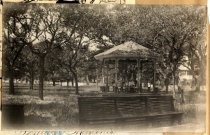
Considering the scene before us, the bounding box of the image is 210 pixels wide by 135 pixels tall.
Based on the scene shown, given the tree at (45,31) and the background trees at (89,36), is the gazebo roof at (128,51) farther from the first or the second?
the tree at (45,31)

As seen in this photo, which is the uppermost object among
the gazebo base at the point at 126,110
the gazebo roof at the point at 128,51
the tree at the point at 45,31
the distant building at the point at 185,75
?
the tree at the point at 45,31

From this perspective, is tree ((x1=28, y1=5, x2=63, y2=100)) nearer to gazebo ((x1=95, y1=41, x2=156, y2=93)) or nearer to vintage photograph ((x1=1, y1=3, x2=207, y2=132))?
vintage photograph ((x1=1, y1=3, x2=207, y2=132))

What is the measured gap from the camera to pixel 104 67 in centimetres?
94

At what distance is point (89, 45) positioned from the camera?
945 mm

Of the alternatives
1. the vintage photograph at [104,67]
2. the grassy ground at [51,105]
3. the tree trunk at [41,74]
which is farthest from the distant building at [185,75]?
the tree trunk at [41,74]

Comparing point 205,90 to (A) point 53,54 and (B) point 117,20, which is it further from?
(A) point 53,54

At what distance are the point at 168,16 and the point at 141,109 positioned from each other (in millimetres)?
249

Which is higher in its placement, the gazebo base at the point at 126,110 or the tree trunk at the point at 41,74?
the tree trunk at the point at 41,74

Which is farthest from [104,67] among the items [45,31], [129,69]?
[45,31]

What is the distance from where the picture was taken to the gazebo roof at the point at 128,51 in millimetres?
939

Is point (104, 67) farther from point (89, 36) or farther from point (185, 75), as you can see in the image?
point (185, 75)

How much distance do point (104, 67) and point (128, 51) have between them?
0.07m

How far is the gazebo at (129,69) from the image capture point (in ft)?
3.08

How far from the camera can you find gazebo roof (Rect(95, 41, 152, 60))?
37.0 inches
